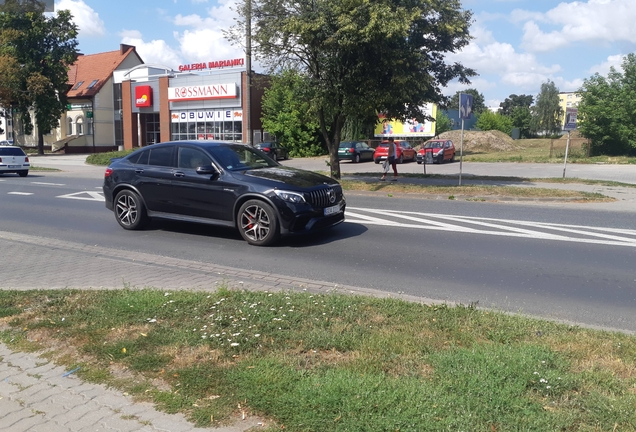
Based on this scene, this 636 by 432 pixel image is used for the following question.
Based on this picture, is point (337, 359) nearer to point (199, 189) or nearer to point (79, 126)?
point (199, 189)

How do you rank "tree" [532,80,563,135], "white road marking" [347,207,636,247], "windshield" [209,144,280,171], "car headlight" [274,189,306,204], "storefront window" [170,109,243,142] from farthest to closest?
"tree" [532,80,563,135] < "storefront window" [170,109,243,142] < "white road marking" [347,207,636,247] < "windshield" [209,144,280,171] < "car headlight" [274,189,306,204]

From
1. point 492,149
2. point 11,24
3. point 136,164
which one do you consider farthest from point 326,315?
point 11,24

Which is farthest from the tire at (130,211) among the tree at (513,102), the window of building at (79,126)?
the tree at (513,102)

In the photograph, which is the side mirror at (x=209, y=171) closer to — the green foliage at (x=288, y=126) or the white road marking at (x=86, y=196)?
the white road marking at (x=86, y=196)

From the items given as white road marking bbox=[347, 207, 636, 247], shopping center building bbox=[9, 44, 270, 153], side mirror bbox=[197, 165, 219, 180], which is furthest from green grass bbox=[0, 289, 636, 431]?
shopping center building bbox=[9, 44, 270, 153]

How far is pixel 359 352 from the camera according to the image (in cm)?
421

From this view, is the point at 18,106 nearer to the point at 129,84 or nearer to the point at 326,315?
the point at 129,84

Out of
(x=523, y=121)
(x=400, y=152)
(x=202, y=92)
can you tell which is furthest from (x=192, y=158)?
(x=523, y=121)

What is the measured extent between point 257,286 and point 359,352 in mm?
2584

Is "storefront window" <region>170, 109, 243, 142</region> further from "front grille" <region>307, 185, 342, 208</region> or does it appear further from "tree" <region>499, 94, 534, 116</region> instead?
"tree" <region>499, 94, 534, 116</region>

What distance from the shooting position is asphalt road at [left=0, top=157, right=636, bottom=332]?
21.2 ft

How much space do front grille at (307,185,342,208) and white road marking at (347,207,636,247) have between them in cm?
200

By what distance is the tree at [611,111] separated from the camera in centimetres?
3938

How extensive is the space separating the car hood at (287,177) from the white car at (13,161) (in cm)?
2065
